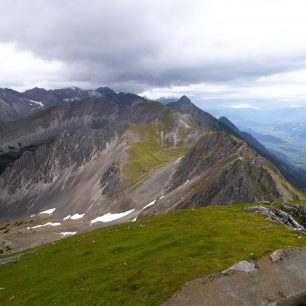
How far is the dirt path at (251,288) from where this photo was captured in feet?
96.2

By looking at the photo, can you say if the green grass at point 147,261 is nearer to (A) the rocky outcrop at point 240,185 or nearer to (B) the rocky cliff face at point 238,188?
(A) the rocky outcrop at point 240,185

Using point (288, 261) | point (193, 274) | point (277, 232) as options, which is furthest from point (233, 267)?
point (277, 232)

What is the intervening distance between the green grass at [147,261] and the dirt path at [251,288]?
1.36 meters

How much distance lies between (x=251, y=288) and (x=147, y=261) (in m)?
11.5

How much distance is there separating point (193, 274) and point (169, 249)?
8705 millimetres

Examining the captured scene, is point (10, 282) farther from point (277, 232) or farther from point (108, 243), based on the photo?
point (277, 232)

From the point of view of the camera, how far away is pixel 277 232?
44.6 meters

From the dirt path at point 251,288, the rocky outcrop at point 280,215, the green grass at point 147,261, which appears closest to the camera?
the dirt path at point 251,288

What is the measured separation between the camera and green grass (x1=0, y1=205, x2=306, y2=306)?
3356cm

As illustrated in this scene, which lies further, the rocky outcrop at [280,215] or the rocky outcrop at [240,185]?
the rocky outcrop at [240,185]

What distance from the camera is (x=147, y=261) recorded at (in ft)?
129

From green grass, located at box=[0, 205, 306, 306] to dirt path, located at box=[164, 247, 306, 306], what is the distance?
4.47 ft

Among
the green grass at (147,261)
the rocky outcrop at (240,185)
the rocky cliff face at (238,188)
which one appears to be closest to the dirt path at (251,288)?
the green grass at (147,261)

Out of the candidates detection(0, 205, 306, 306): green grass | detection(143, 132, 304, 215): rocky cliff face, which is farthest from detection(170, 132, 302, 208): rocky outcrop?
detection(0, 205, 306, 306): green grass
